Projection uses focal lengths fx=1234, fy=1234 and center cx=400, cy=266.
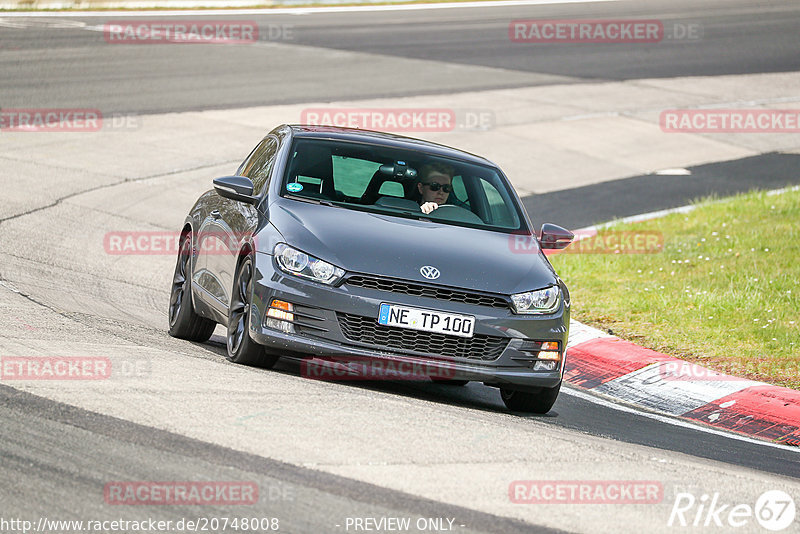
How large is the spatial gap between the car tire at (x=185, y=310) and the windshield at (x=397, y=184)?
1.30 meters

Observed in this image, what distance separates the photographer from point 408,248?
24.3ft

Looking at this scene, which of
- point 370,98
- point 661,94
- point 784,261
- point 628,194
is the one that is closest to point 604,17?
point 661,94

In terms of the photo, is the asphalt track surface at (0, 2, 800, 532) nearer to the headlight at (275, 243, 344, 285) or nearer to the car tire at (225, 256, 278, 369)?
the car tire at (225, 256, 278, 369)

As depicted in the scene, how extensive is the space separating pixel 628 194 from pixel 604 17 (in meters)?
17.8

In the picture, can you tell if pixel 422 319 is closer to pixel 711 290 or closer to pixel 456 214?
pixel 456 214

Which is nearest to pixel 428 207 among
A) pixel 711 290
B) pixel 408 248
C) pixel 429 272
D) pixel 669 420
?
pixel 408 248

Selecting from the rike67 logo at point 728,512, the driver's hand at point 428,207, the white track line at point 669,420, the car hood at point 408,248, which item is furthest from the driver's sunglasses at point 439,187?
the rike67 logo at point 728,512

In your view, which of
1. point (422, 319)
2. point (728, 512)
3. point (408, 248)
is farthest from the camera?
point (408, 248)

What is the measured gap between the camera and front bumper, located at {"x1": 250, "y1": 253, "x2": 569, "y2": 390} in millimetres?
7098

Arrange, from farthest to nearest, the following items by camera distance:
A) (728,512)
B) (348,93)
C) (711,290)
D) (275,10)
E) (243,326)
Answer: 1. (275,10)
2. (348,93)
3. (711,290)
4. (243,326)
5. (728,512)

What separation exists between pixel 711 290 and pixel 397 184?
14.9 feet

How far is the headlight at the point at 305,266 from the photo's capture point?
7141mm

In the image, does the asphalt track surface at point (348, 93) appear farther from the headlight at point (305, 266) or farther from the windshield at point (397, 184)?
the windshield at point (397, 184)

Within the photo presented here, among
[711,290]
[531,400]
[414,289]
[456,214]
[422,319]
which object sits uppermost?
[456,214]
